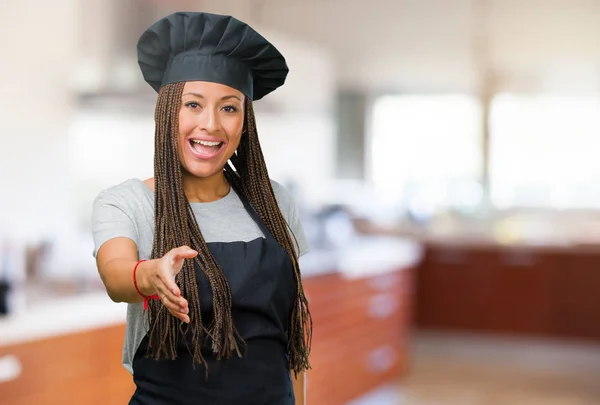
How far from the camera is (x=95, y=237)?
46.3 inches

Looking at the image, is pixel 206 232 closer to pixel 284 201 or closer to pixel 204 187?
pixel 204 187

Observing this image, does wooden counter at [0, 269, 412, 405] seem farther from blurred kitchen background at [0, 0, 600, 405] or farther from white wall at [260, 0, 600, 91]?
white wall at [260, 0, 600, 91]

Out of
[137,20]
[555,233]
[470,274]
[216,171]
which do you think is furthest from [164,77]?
[555,233]

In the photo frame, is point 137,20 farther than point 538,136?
No

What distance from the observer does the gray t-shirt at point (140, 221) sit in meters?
1.18

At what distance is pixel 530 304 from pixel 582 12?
1991 mm

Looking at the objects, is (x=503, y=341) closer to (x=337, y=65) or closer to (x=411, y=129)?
(x=411, y=129)

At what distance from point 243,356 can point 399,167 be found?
19.0 feet

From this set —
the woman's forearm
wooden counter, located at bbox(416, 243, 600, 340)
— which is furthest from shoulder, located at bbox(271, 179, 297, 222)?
wooden counter, located at bbox(416, 243, 600, 340)

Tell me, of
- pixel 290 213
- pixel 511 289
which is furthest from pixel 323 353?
pixel 290 213

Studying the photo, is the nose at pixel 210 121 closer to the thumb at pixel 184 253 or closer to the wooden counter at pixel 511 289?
the thumb at pixel 184 253

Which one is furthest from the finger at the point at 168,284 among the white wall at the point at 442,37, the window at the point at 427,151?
the window at the point at 427,151

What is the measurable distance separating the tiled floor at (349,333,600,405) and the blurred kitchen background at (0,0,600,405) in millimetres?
17

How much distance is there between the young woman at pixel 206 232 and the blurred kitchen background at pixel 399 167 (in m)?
1.89
